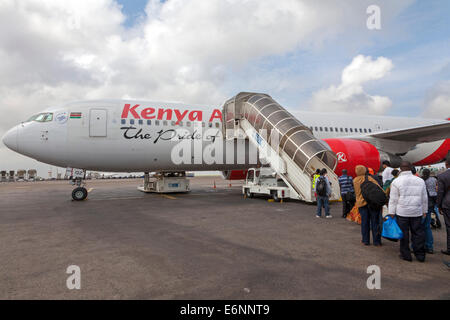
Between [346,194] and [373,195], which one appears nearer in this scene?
[373,195]

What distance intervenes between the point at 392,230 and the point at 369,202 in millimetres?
761

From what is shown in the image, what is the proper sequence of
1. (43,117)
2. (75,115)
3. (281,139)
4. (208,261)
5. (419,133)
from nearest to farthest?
(208,261) < (281,139) < (43,117) < (75,115) < (419,133)

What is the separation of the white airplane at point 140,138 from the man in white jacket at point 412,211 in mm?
6605

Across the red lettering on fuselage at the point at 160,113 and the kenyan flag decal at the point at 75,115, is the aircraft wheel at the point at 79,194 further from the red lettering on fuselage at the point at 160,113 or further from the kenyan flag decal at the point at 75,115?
the red lettering on fuselage at the point at 160,113

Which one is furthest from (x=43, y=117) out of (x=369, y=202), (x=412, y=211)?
(x=412, y=211)

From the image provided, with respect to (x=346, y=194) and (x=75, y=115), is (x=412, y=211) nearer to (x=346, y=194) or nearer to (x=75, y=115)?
(x=346, y=194)

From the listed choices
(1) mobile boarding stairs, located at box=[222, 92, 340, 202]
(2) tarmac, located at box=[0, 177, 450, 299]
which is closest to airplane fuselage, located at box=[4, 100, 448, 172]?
(1) mobile boarding stairs, located at box=[222, 92, 340, 202]

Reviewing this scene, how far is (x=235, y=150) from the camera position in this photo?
13.1 meters

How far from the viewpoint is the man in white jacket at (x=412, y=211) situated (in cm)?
408

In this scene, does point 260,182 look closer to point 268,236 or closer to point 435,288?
point 268,236

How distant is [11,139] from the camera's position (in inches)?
413

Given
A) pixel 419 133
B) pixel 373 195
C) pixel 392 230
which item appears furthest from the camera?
pixel 419 133

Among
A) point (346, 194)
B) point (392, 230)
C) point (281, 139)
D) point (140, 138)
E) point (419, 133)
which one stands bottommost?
point (392, 230)

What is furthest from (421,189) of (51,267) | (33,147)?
(33,147)
